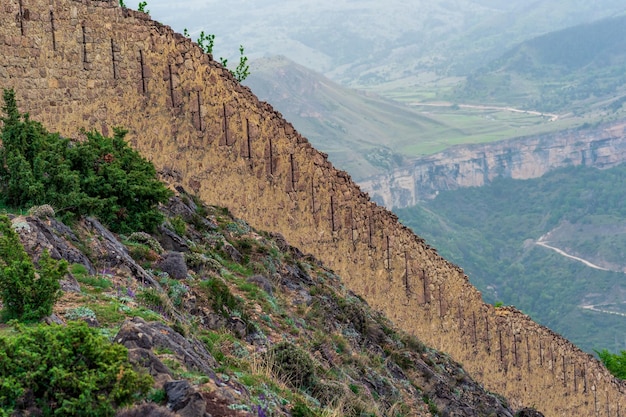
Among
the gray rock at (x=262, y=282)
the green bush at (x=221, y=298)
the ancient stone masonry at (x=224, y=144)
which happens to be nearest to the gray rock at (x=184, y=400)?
the green bush at (x=221, y=298)

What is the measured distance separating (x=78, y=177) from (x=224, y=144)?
7133 millimetres

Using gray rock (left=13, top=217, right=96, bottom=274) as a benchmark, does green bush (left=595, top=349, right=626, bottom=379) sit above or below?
below

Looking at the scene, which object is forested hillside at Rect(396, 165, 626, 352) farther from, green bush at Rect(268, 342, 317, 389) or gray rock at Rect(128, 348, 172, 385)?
gray rock at Rect(128, 348, 172, 385)

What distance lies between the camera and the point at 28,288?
8.67 meters

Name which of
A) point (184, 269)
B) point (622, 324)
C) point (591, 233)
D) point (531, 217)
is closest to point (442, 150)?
point (531, 217)

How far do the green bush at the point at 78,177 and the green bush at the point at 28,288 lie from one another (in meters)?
2.67

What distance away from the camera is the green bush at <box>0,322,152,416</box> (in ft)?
23.5

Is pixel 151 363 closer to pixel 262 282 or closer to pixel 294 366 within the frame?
pixel 294 366

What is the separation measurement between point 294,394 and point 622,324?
104 m

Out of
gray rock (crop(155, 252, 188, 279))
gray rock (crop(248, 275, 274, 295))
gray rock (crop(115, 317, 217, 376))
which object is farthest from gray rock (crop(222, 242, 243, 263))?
gray rock (crop(115, 317, 217, 376))

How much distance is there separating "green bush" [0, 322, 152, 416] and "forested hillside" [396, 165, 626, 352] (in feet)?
283

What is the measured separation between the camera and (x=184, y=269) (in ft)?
41.7

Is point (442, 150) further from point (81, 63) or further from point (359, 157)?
point (81, 63)

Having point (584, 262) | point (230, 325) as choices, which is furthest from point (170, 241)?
point (584, 262)
